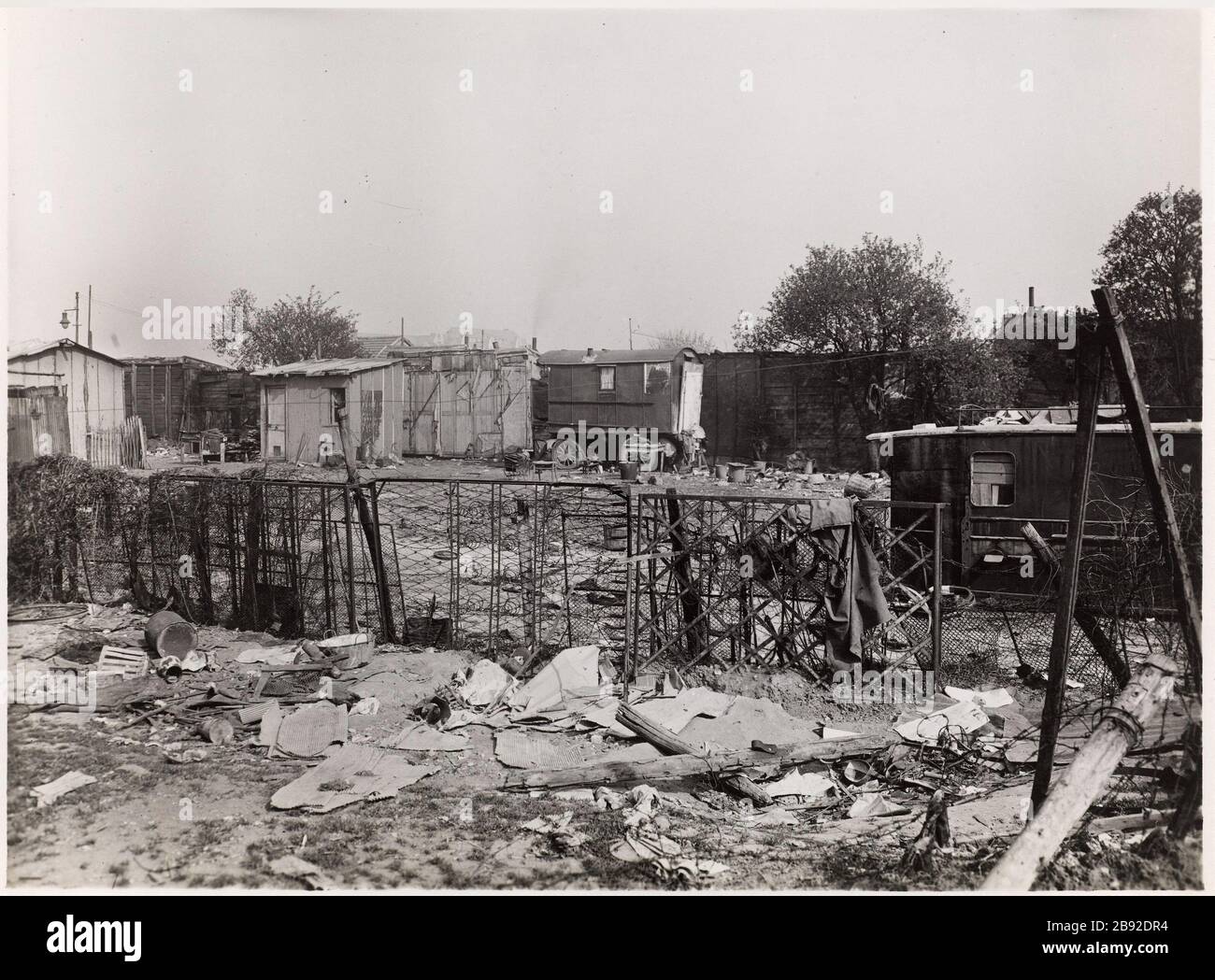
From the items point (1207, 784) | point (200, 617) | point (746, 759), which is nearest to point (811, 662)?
point (746, 759)

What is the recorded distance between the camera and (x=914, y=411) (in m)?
26.3

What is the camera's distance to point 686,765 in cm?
695

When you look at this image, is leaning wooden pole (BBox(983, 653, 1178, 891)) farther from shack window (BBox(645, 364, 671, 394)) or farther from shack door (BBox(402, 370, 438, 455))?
shack door (BBox(402, 370, 438, 455))

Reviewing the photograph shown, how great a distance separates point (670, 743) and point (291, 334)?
3219 cm

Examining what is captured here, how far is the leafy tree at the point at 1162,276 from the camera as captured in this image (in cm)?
836

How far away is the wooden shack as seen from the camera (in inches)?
478

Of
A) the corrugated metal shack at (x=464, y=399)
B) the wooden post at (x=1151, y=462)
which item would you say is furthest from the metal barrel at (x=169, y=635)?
the corrugated metal shack at (x=464, y=399)

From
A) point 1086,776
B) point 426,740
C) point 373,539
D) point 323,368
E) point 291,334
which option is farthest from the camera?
point 291,334

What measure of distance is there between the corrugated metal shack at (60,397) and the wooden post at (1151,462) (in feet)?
33.8

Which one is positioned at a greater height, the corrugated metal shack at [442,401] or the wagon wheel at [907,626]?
the corrugated metal shack at [442,401]

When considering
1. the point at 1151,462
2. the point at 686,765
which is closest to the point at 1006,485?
the point at 1151,462

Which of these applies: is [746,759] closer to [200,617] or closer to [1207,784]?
[1207,784]

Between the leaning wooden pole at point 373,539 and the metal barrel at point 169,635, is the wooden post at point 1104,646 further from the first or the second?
the metal barrel at point 169,635

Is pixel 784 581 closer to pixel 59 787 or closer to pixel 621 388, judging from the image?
pixel 59 787
